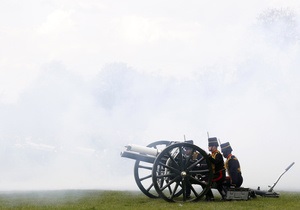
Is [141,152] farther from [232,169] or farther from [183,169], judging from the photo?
[232,169]

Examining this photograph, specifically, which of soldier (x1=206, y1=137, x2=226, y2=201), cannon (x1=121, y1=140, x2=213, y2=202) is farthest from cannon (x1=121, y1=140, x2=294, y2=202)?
soldier (x1=206, y1=137, x2=226, y2=201)

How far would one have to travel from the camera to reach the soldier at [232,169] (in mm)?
12867

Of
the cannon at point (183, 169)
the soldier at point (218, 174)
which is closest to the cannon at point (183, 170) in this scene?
the cannon at point (183, 169)

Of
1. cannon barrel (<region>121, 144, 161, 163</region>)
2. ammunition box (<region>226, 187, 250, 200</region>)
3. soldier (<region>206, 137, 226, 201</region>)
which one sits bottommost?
ammunition box (<region>226, 187, 250, 200</region>)

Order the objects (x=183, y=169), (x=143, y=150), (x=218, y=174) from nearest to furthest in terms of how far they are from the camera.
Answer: (x=183, y=169) → (x=218, y=174) → (x=143, y=150)

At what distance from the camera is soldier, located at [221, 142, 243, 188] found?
12.9 m

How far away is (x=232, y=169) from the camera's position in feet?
42.3

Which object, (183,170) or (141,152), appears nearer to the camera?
(183,170)

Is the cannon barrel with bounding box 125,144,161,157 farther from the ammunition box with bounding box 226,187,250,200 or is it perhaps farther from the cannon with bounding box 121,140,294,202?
the ammunition box with bounding box 226,187,250,200

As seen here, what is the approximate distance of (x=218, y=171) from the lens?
12.8 meters

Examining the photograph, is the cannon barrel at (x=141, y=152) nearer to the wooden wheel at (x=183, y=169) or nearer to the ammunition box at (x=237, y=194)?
the wooden wheel at (x=183, y=169)

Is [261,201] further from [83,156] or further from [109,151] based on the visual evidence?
[109,151]

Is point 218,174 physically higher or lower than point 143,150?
lower

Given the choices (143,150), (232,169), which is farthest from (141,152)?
(232,169)
